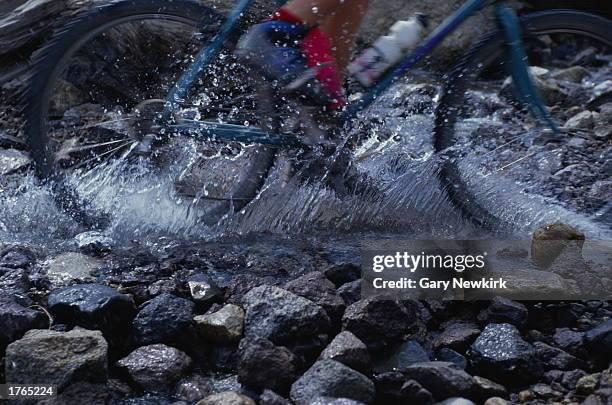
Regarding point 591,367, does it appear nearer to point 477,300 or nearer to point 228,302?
point 477,300

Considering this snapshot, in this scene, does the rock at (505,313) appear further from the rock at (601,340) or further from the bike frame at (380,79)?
the bike frame at (380,79)

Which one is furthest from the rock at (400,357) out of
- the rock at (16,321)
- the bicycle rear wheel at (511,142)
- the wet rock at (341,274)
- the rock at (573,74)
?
the rock at (573,74)

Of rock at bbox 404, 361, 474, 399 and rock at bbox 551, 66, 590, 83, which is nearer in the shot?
rock at bbox 404, 361, 474, 399

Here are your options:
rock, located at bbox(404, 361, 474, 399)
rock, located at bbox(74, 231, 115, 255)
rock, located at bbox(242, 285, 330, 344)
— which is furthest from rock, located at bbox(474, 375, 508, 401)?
rock, located at bbox(74, 231, 115, 255)

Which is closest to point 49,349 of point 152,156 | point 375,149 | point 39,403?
point 39,403

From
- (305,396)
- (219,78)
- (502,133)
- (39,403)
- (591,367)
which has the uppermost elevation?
(219,78)

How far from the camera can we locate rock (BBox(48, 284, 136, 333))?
261 cm

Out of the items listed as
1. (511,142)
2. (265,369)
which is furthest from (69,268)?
(511,142)

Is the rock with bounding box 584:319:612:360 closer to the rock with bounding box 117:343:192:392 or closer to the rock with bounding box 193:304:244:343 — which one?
the rock with bounding box 193:304:244:343

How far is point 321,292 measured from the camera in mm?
2732

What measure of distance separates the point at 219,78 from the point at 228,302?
1186mm

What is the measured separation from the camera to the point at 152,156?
3660mm

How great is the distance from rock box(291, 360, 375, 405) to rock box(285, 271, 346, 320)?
1.29 ft

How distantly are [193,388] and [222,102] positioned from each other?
5.33ft
